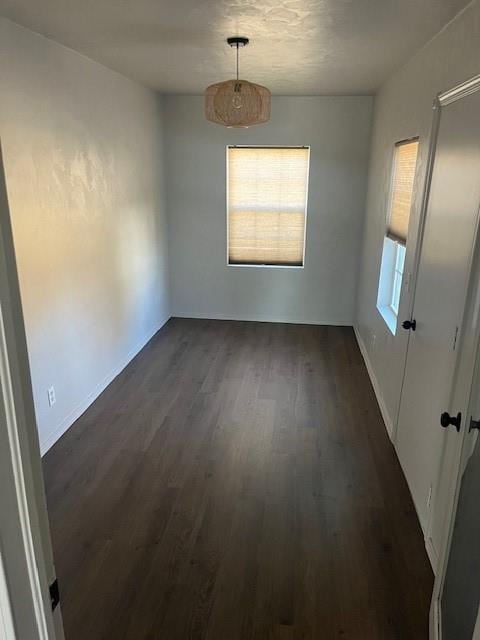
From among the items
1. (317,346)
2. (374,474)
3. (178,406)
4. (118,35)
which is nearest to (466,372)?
(374,474)

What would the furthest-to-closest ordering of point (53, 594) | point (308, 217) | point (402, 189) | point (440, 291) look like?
point (308, 217)
point (402, 189)
point (440, 291)
point (53, 594)

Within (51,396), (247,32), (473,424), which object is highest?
(247,32)

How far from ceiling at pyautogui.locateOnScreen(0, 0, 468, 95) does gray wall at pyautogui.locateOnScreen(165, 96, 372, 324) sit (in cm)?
124

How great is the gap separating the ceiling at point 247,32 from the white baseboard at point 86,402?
2536mm

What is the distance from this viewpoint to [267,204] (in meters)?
5.49

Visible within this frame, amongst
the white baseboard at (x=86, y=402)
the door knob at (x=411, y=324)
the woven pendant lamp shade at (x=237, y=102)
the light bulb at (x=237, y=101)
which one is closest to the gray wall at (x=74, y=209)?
the white baseboard at (x=86, y=402)

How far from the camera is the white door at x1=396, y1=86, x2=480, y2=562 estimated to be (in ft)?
6.51

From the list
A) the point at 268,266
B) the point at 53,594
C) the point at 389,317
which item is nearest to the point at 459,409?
the point at 53,594

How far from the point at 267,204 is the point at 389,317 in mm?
2366

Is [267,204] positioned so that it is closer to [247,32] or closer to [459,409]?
[247,32]

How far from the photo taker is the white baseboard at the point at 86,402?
3.15 meters

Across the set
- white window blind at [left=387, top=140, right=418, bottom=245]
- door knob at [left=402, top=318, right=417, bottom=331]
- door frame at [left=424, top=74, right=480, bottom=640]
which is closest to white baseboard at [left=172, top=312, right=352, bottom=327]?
white window blind at [left=387, top=140, right=418, bottom=245]

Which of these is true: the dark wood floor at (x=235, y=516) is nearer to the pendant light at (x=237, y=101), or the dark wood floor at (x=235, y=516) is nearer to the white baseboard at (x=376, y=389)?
the white baseboard at (x=376, y=389)

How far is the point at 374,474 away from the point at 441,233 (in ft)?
5.10
